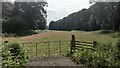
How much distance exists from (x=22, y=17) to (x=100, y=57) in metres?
8.41

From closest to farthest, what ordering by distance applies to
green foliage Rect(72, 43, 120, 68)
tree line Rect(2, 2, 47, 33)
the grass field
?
green foliage Rect(72, 43, 120, 68), the grass field, tree line Rect(2, 2, 47, 33)

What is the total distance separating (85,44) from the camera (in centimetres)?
944

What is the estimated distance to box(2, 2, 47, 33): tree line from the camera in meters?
11.7

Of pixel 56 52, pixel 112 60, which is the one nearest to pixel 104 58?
pixel 112 60

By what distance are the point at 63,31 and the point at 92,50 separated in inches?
244

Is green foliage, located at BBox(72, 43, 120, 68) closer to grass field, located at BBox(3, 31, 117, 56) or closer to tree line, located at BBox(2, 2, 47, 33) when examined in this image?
grass field, located at BBox(3, 31, 117, 56)

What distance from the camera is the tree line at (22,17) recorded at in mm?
11713

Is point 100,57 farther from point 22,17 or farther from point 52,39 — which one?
point 22,17

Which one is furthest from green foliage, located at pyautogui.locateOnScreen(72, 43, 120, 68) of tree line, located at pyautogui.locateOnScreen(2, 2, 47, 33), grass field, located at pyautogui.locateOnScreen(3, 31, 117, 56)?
tree line, located at pyautogui.locateOnScreen(2, 2, 47, 33)

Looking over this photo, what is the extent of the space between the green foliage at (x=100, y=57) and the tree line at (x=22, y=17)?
13.2 ft

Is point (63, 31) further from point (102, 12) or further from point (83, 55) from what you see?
point (102, 12)

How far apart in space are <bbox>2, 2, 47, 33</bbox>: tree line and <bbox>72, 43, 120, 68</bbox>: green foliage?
403cm

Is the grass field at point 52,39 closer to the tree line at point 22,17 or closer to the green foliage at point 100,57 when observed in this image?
the green foliage at point 100,57

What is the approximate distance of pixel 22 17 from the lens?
48.3 feet
